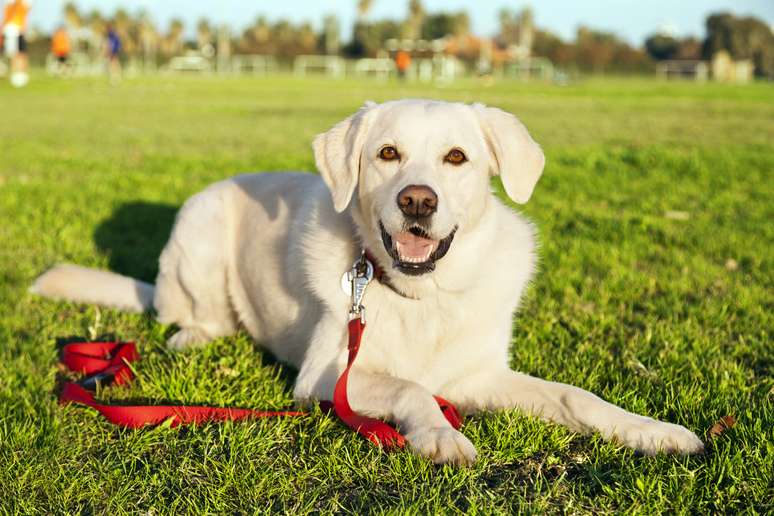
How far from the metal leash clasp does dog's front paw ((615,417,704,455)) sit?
1.10 meters

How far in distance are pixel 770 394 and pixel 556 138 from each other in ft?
34.7

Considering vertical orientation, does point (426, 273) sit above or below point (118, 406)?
above

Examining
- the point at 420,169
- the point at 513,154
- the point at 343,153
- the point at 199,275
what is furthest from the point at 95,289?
the point at 513,154

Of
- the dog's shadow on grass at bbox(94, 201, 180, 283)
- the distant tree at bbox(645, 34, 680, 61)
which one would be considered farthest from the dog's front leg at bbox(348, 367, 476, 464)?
the distant tree at bbox(645, 34, 680, 61)

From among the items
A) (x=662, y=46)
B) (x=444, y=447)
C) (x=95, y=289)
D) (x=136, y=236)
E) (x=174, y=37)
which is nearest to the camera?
Answer: (x=444, y=447)

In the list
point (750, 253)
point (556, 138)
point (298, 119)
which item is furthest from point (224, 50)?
point (750, 253)

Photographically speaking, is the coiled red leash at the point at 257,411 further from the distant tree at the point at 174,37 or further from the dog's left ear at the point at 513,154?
the distant tree at the point at 174,37

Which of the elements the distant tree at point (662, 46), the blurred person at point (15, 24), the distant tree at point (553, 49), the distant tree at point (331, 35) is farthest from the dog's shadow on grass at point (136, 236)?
the distant tree at point (662, 46)

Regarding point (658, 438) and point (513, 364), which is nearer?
point (658, 438)

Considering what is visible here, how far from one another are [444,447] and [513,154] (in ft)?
4.36

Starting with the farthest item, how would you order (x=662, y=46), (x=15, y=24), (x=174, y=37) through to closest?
(x=174, y=37) < (x=662, y=46) < (x=15, y=24)

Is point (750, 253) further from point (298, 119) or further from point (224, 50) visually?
point (224, 50)

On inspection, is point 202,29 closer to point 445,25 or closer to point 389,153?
point 445,25

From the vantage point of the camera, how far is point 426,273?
3098mm
